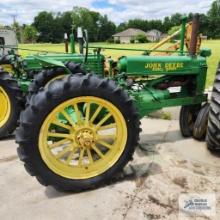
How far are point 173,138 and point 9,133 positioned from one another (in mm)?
2361

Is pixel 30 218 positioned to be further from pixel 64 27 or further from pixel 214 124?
pixel 64 27

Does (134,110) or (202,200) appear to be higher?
(134,110)

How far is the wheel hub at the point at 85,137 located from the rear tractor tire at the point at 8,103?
82.1 inches

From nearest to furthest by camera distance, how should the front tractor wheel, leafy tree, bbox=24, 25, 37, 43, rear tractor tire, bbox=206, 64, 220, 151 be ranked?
the front tractor wheel, rear tractor tire, bbox=206, 64, 220, 151, leafy tree, bbox=24, 25, 37, 43

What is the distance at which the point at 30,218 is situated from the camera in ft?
8.84

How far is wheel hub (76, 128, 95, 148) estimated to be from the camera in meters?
3.09

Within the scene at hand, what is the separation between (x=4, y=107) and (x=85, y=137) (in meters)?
2.30

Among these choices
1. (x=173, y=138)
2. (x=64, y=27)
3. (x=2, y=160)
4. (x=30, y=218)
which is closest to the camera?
(x=30, y=218)

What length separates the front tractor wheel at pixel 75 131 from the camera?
2799mm

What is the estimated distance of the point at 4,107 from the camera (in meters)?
4.93

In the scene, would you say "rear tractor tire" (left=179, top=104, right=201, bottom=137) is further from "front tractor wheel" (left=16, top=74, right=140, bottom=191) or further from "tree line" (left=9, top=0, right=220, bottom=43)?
"tree line" (left=9, top=0, right=220, bottom=43)

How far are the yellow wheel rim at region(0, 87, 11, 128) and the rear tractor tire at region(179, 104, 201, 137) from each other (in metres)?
2.51

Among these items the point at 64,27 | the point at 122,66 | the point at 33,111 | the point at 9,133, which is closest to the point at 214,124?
the point at 122,66

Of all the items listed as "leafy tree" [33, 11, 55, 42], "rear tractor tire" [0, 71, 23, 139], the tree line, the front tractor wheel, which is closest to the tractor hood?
the front tractor wheel
